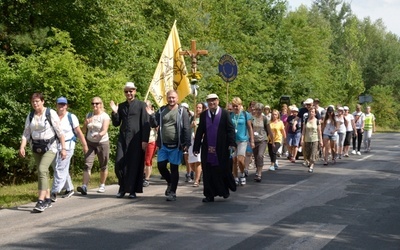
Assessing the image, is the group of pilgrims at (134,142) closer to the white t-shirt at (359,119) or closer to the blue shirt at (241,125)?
the blue shirt at (241,125)

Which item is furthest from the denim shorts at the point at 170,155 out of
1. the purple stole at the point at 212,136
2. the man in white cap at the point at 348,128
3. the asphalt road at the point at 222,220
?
the man in white cap at the point at 348,128

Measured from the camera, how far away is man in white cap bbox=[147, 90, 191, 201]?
1251cm

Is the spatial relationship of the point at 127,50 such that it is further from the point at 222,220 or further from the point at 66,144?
the point at 222,220

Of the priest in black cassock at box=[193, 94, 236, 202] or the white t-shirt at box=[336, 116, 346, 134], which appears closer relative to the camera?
the priest in black cassock at box=[193, 94, 236, 202]

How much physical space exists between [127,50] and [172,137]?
541 inches

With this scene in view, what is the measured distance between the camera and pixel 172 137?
12.5 meters

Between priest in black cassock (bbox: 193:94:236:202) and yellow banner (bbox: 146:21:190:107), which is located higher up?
yellow banner (bbox: 146:21:190:107)

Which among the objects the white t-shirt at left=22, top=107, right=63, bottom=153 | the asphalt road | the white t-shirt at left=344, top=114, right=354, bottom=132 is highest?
the white t-shirt at left=344, top=114, right=354, bottom=132

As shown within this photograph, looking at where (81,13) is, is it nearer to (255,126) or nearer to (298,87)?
(255,126)

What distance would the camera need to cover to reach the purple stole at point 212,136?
41.0 feet

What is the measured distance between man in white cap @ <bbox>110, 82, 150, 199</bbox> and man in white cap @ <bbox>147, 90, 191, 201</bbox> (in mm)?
253

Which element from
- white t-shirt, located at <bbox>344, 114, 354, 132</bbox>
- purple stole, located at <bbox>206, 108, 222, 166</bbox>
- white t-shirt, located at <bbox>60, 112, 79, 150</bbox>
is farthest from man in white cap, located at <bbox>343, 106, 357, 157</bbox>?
white t-shirt, located at <bbox>60, 112, 79, 150</bbox>

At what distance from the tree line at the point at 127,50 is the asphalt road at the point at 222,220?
6281 millimetres

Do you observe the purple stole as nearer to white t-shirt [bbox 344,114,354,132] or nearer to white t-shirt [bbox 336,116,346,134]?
white t-shirt [bbox 336,116,346,134]
